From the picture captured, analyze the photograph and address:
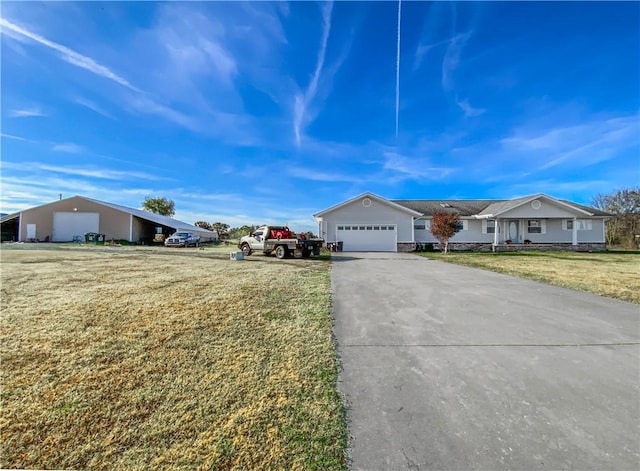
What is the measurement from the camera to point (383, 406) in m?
2.50

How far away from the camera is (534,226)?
23.0m

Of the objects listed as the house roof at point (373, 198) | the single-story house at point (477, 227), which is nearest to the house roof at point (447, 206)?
the single-story house at point (477, 227)

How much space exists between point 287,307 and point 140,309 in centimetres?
261

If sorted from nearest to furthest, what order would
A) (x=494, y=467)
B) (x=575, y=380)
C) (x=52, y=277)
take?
(x=494, y=467)
(x=575, y=380)
(x=52, y=277)

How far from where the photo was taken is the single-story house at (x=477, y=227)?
71.7 ft

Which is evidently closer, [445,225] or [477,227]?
[445,225]

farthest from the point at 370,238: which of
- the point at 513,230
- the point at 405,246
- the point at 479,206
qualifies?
the point at 513,230

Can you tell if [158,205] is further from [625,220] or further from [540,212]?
[625,220]

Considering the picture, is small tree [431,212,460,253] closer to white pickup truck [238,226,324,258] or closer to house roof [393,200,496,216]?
house roof [393,200,496,216]

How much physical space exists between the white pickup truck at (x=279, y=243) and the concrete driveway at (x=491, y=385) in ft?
29.7

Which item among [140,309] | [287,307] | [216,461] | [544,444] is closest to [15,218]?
[140,309]

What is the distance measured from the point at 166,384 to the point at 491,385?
335cm

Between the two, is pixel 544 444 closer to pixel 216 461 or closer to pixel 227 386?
pixel 216 461

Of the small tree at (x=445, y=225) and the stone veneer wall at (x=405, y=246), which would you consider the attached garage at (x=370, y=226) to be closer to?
the stone veneer wall at (x=405, y=246)
